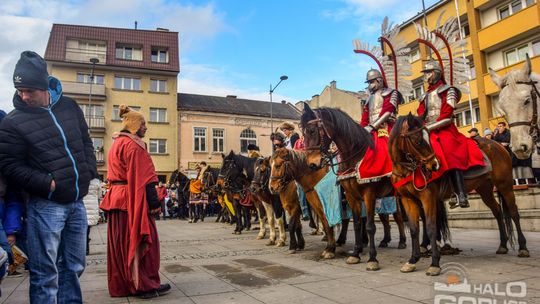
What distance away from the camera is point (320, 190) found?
6.99 m

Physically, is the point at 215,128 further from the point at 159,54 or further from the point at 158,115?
the point at 159,54

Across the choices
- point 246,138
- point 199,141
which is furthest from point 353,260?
point 246,138

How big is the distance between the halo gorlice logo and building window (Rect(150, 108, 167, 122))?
34608 millimetres

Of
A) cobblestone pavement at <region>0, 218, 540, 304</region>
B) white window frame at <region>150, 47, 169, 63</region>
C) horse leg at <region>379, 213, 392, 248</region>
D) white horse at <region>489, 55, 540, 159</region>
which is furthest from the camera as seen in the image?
white window frame at <region>150, 47, 169, 63</region>

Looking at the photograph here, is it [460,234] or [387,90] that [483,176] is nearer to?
[387,90]

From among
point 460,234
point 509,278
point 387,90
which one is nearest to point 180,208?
point 460,234

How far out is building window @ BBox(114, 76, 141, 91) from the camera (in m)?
35.7

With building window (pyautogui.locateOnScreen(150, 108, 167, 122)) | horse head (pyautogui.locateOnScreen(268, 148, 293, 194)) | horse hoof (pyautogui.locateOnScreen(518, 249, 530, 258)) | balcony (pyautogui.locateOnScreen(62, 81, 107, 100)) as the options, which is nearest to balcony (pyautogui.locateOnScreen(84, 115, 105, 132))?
balcony (pyautogui.locateOnScreen(62, 81, 107, 100))

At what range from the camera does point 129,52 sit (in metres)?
37.3

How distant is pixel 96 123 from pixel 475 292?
35.0 m

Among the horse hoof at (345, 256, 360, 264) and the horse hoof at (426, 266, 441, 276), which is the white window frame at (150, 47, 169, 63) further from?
the horse hoof at (426, 266, 441, 276)

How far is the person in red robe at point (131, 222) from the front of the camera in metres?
4.27

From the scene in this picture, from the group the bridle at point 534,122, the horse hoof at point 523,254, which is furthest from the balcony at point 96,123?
the bridle at point 534,122

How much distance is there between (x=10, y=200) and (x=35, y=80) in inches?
38.5
